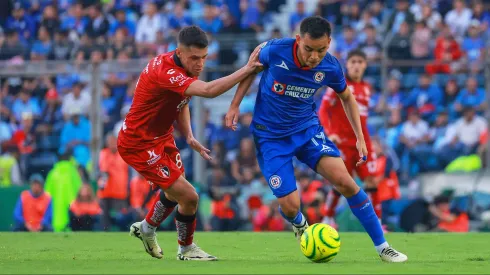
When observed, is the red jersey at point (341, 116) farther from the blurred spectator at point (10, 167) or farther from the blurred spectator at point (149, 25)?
the blurred spectator at point (149, 25)

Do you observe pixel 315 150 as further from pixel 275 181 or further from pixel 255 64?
pixel 255 64

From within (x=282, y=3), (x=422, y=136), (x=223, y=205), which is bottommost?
(x=223, y=205)

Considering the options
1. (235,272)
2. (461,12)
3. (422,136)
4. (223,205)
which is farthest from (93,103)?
(235,272)

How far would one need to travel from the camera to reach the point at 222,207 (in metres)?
19.0

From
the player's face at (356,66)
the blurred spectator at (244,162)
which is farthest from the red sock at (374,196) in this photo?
the blurred spectator at (244,162)

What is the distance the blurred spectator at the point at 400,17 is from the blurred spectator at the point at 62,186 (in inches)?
285

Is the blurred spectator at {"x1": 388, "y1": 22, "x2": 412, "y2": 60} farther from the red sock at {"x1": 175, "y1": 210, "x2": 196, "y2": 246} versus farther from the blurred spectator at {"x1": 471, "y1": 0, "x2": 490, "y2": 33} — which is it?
the red sock at {"x1": 175, "y1": 210, "x2": 196, "y2": 246}

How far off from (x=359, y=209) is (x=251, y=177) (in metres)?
9.44

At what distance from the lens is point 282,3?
25344mm

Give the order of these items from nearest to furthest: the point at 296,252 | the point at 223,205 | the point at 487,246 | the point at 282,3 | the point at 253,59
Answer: the point at 253,59 < the point at 296,252 < the point at 487,246 < the point at 223,205 < the point at 282,3

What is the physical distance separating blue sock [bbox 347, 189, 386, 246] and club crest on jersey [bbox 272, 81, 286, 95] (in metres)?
1.28

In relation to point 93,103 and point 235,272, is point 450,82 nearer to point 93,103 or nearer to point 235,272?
point 93,103

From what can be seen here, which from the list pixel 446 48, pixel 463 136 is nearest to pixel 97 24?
pixel 446 48

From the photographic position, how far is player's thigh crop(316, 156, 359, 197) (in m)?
10.1
